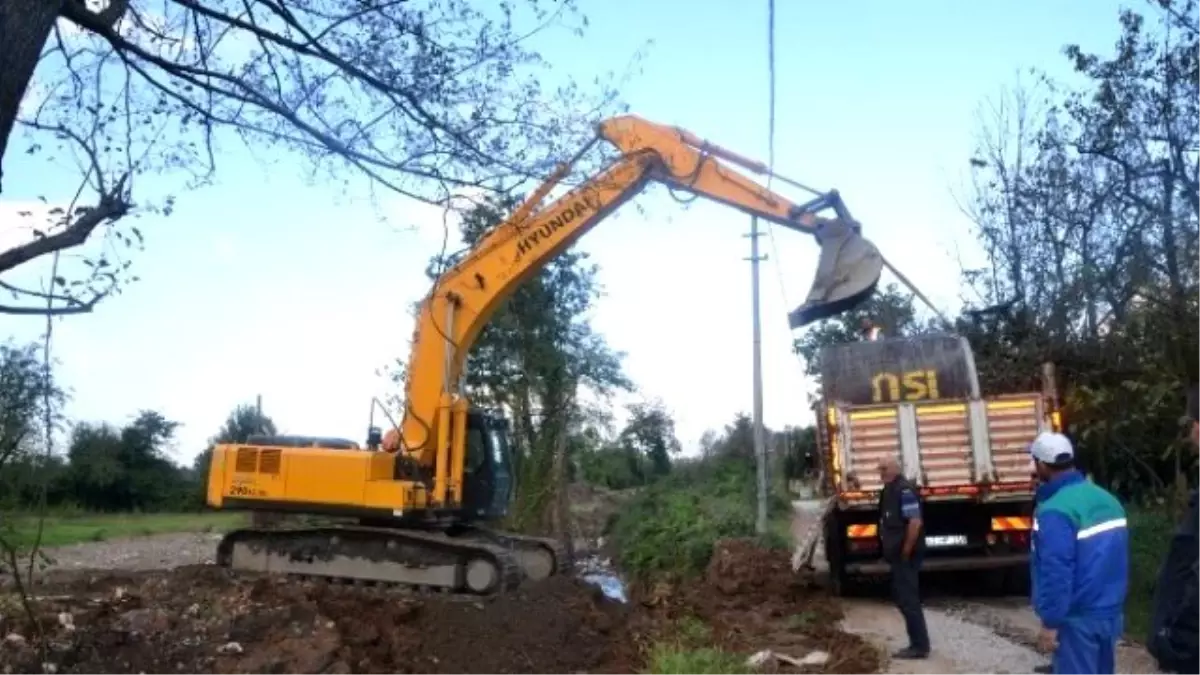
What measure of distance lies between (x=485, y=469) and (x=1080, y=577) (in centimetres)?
1029

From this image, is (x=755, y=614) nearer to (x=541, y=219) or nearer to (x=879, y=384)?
(x=879, y=384)

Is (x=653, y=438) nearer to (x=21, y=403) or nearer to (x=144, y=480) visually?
(x=144, y=480)

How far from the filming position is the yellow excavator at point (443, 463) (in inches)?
576

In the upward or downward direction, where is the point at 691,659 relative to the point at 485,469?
downward

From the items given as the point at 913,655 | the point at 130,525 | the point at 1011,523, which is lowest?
the point at 913,655

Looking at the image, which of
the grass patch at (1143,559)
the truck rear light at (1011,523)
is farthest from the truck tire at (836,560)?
the grass patch at (1143,559)

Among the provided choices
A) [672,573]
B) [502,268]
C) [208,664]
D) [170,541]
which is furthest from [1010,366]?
[170,541]

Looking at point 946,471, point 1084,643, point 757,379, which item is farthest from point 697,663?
point 757,379

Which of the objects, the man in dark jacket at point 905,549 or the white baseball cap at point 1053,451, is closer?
the white baseball cap at point 1053,451

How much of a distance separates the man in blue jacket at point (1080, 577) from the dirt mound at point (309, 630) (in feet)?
17.0

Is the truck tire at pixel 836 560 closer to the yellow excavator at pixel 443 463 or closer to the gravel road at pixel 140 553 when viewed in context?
the yellow excavator at pixel 443 463

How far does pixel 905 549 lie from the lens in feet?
35.1

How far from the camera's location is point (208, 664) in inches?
403

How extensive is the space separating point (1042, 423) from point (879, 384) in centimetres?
195
